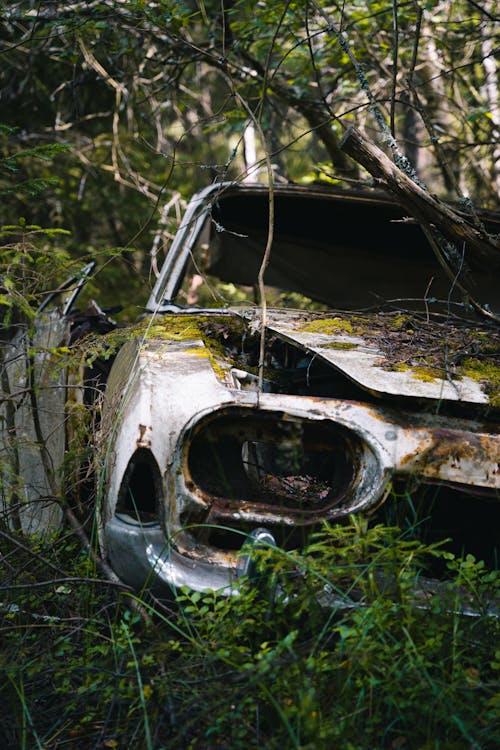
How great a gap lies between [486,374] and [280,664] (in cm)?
127

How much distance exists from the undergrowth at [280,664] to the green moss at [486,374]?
1.82ft

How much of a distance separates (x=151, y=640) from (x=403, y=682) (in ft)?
2.34

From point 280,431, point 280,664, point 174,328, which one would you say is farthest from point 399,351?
point 280,664

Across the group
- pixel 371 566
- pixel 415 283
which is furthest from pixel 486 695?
pixel 415 283

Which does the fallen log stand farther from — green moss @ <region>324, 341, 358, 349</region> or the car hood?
green moss @ <region>324, 341, 358, 349</region>

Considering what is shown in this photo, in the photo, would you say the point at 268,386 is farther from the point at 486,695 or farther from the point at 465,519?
the point at 486,695

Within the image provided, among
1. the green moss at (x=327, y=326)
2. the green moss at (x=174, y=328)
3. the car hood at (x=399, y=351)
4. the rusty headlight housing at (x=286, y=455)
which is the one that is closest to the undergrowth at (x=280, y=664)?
the rusty headlight housing at (x=286, y=455)

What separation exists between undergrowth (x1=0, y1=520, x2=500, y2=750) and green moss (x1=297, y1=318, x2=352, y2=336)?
90cm

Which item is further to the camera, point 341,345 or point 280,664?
point 341,345

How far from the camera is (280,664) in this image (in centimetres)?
165

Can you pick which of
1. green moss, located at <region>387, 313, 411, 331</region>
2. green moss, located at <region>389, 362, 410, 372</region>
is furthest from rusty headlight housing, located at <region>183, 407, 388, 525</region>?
green moss, located at <region>387, 313, 411, 331</region>

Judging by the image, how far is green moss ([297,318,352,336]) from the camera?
2.73 metres

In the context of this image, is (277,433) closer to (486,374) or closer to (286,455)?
(286,455)

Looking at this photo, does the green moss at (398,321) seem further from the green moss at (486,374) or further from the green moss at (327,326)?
the green moss at (486,374)
